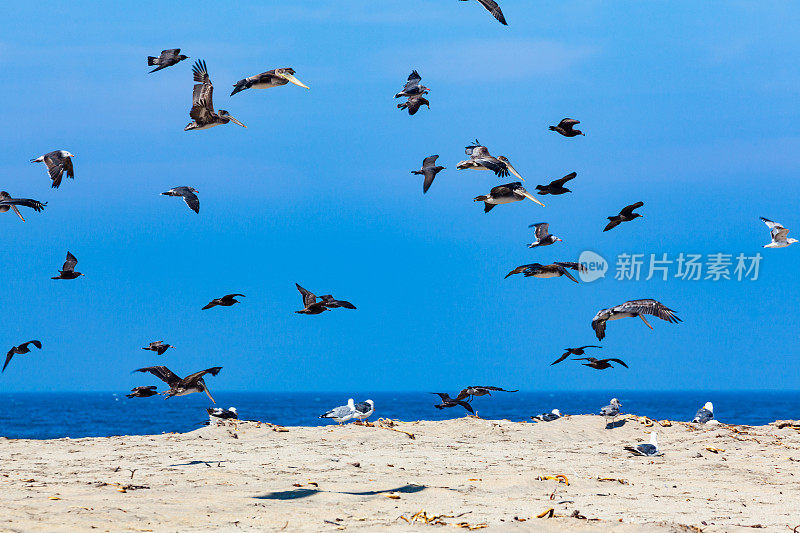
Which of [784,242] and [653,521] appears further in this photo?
[784,242]

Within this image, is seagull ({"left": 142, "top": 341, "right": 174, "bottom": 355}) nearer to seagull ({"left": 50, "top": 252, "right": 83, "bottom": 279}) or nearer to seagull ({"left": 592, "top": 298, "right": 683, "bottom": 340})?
seagull ({"left": 50, "top": 252, "right": 83, "bottom": 279})

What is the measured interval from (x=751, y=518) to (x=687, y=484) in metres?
2.67

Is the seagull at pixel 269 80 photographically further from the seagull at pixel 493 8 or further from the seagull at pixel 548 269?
the seagull at pixel 548 269

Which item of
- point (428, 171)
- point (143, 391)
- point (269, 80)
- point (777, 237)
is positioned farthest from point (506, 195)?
point (777, 237)

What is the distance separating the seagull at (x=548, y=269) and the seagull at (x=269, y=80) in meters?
5.59

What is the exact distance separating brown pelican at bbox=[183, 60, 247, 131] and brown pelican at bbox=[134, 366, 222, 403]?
4516 millimetres

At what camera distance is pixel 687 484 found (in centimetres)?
1263

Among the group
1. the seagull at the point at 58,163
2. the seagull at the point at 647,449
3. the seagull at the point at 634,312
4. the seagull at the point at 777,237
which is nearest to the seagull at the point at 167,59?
the seagull at the point at 58,163

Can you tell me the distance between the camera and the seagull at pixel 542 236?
16797 mm

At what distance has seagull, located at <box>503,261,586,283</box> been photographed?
49.2 ft

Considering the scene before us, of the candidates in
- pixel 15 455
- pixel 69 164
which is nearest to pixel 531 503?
pixel 15 455

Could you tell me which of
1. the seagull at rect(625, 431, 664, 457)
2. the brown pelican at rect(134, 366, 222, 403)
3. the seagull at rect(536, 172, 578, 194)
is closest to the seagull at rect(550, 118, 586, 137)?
the seagull at rect(536, 172, 578, 194)

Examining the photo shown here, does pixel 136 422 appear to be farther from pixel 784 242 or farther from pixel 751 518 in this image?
pixel 751 518

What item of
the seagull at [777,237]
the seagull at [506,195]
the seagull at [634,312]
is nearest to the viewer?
the seagull at [634,312]
